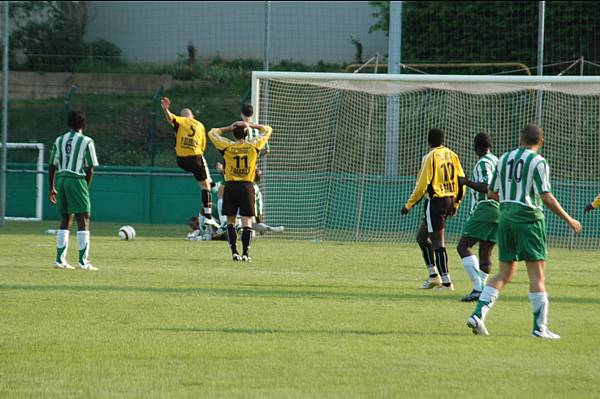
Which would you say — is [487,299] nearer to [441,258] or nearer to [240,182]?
[441,258]

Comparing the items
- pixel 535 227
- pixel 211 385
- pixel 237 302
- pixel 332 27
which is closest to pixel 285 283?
pixel 237 302

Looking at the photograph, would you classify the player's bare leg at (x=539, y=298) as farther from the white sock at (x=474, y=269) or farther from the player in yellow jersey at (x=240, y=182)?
the player in yellow jersey at (x=240, y=182)

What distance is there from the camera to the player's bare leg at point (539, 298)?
30.2 feet

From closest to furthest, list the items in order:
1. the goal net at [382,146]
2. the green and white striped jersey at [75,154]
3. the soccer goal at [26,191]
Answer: the green and white striped jersey at [75,154] → the goal net at [382,146] → the soccer goal at [26,191]

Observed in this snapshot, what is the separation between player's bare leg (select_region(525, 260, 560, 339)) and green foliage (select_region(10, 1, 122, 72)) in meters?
26.6

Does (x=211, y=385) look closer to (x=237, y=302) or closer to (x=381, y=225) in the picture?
(x=237, y=302)

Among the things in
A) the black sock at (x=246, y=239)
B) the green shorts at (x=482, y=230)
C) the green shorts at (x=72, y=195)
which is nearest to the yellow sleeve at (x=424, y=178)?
the green shorts at (x=482, y=230)

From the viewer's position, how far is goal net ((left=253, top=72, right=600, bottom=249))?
23000mm

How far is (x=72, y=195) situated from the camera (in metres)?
14.6

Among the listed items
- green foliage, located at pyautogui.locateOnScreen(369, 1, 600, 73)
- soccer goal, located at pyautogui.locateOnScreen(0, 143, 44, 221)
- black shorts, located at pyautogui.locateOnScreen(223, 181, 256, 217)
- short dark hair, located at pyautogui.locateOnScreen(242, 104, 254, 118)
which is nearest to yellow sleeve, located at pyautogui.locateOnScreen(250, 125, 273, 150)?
black shorts, located at pyautogui.locateOnScreen(223, 181, 256, 217)

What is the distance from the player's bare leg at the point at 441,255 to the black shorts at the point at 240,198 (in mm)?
4136

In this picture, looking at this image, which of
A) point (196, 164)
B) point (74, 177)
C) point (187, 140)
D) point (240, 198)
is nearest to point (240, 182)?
point (240, 198)

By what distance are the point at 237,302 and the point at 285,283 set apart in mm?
2071

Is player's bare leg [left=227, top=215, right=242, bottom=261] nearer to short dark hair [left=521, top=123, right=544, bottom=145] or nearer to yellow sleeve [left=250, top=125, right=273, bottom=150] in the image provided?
yellow sleeve [left=250, top=125, right=273, bottom=150]
